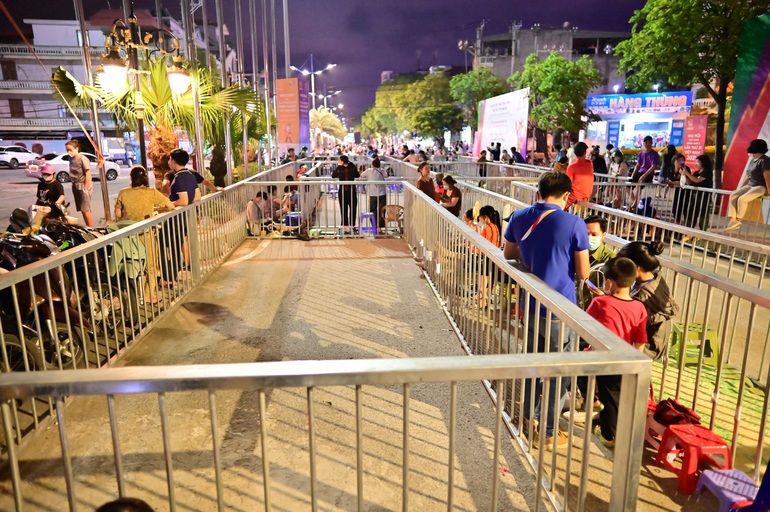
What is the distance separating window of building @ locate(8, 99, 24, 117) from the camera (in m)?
51.8

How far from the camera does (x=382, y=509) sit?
310 cm

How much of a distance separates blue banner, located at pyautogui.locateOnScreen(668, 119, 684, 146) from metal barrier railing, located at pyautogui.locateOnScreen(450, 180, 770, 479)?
27.7 meters

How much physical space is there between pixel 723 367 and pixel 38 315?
249 inches

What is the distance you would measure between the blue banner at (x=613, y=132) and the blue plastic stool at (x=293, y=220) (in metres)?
28.5

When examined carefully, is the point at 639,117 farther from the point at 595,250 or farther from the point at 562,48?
the point at 595,250

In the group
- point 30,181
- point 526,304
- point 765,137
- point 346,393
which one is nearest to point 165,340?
point 346,393

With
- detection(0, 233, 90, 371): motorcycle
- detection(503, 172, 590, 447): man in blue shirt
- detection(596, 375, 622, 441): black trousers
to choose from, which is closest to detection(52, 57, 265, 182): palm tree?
detection(0, 233, 90, 371): motorcycle

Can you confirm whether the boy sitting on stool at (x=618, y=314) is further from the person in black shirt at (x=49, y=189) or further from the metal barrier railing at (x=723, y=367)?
the person in black shirt at (x=49, y=189)

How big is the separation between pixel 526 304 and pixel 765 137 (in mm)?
10865

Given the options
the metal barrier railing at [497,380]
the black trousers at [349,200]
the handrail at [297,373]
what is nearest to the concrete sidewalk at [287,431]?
the metal barrier railing at [497,380]

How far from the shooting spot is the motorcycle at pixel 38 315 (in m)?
4.11

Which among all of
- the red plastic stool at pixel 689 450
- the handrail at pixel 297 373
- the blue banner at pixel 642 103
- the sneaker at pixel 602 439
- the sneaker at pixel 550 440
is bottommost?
the sneaker at pixel 602 439

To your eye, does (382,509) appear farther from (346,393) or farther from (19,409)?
(19,409)

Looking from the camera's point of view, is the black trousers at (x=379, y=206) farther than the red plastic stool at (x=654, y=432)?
Yes
